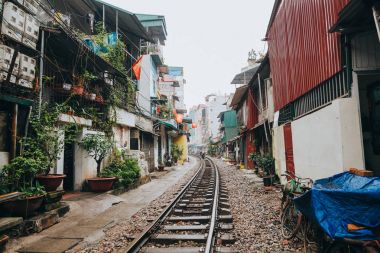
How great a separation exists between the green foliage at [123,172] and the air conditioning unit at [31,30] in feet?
21.0

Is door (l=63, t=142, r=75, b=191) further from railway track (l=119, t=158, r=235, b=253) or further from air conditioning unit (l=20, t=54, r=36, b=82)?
railway track (l=119, t=158, r=235, b=253)

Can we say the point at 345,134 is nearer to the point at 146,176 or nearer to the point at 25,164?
the point at 25,164

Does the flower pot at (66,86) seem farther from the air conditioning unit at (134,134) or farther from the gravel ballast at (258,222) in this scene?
the air conditioning unit at (134,134)

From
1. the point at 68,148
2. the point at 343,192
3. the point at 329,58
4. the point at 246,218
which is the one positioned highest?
the point at 329,58

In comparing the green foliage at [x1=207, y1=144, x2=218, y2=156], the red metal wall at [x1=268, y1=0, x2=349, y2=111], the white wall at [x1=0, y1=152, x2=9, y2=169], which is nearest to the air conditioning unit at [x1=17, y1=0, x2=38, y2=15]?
the white wall at [x1=0, y1=152, x2=9, y2=169]

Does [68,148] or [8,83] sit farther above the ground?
[8,83]

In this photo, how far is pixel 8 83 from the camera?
723cm

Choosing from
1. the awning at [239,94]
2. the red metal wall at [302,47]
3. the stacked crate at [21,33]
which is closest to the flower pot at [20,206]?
the stacked crate at [21,33]

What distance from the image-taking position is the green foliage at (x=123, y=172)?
40.5 ft

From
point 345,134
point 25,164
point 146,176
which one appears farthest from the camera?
point 146,176

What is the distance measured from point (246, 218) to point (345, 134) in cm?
342

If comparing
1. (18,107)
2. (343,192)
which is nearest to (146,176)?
(18,107)

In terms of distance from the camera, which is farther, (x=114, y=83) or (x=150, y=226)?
(x=114, y=83)

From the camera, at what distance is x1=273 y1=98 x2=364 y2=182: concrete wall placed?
614cm
